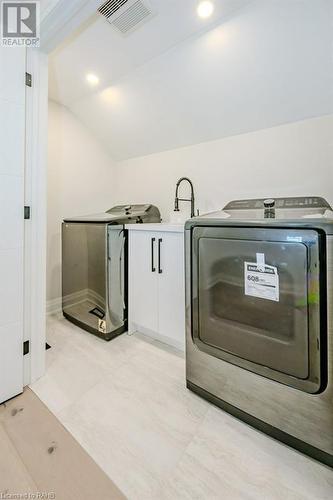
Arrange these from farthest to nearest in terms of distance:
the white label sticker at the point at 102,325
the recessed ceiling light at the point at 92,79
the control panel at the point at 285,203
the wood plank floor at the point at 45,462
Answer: the recessed ceiling light at the point at 92,79 → the white label sticker at the point at 102,325 → the control panel at the point at 285,203 → the wood plank floor at the point at 45,462

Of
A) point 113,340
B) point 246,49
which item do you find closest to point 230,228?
point 246,49

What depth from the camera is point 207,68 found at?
1688 millimetres

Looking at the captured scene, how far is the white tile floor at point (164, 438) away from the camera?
34.9 inches

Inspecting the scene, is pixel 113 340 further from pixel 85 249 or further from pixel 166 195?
pixel 166 195

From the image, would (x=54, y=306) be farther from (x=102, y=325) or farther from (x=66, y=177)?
(x=66, y=177)

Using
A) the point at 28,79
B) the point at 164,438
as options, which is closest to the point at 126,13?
the point at 28,79

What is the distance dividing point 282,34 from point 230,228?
4.34 feet

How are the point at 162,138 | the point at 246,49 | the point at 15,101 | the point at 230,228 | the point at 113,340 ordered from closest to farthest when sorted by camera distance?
the point at 230,228 → the point at 15,101 → the point at 246,49 → the point at 113,340 → the point at 162,138

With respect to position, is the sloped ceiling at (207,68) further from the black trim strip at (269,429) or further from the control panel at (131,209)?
the black trim strip at (269,429)

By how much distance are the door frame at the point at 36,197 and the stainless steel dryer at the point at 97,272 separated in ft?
1.75

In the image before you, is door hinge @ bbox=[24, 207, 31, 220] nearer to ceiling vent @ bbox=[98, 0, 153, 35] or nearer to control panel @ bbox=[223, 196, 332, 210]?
ceiling vent @ bbox=[98, 0, 153, 35]

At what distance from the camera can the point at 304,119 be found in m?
1.66

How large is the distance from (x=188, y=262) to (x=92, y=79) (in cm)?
204

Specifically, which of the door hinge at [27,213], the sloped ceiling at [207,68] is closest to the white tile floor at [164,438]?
the door hinge at [27,213]
